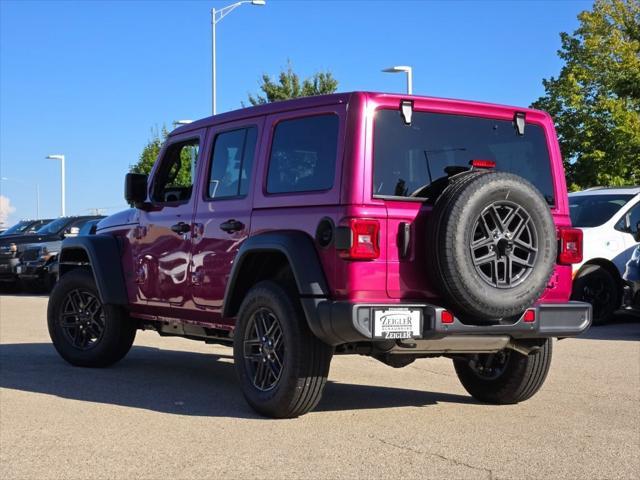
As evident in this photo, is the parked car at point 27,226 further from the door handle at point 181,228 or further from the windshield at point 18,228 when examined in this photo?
the door handle at point 181,228

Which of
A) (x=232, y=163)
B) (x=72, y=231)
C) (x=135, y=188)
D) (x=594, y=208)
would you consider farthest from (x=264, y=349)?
(x=72, y=231)

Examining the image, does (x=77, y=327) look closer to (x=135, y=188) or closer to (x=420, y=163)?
(x=135, y=188)

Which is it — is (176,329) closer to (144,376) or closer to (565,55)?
(144,376)

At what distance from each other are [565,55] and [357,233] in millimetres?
33748

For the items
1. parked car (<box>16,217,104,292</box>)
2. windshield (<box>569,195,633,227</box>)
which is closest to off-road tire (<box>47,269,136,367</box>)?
windshield (<box>569,195,633,227</box>)

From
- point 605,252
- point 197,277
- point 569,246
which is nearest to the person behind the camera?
point 569,246

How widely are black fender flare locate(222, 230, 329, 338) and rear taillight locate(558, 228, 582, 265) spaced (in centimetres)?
178

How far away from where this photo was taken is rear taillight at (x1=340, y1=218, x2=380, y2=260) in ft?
19.4

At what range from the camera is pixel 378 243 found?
5992 mm

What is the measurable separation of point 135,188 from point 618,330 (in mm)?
7249

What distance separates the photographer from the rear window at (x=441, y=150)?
6172mm

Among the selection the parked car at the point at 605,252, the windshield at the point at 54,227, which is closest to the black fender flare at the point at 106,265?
the parked car at the point at 605,252

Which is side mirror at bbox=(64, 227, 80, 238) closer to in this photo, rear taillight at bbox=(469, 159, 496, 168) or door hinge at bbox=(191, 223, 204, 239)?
door hinge at bbox=(191, 223, 204, 239)

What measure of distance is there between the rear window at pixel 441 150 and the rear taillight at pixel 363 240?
0.74 feet
